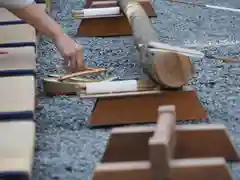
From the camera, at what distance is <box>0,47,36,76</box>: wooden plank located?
7.32 ft

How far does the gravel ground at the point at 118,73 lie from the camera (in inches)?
71.8

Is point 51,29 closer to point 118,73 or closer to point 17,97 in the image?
point 17,97

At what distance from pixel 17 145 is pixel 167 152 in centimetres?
44

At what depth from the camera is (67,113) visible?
2.20 metres

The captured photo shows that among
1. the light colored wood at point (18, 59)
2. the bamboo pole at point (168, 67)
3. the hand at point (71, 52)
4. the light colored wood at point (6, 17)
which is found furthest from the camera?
the light colored wood at point (6, 17)

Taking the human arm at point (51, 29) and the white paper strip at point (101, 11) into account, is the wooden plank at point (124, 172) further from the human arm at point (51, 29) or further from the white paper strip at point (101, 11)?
the white paper strip at point (101, 11)

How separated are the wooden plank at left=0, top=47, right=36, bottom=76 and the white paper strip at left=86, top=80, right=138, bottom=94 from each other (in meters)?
0.24

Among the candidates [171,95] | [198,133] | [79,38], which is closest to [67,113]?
[171,95]

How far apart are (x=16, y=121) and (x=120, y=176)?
47cm

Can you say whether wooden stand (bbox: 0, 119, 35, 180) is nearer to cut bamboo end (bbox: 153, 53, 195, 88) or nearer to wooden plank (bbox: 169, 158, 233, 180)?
wooden plank (bbox: 169, 158, 233, 180)

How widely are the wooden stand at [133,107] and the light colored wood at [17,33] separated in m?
0.74

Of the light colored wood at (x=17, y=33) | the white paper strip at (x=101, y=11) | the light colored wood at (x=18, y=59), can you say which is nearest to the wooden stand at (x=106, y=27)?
A: the white paper strip at (x=101, y=11)

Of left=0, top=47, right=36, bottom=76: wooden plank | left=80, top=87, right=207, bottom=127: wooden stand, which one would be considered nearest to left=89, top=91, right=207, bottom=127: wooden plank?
left=80, top=87, right=207, bottom=127: wooden stand

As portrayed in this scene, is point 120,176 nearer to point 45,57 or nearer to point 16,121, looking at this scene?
point 16,121
